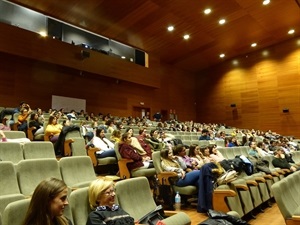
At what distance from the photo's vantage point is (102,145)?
370cm

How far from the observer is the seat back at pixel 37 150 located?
8.23 ft

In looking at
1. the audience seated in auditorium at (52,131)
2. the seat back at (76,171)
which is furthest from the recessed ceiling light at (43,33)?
the seat back at (76,171)

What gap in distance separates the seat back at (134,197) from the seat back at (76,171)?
47cm

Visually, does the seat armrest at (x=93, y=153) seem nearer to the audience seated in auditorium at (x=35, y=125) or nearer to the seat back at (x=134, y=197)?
the audience seated in auditorium at (x=35, y=125)

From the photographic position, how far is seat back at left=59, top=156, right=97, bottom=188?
209 centimetres

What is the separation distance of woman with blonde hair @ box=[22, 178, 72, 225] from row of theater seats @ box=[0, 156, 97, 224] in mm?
375

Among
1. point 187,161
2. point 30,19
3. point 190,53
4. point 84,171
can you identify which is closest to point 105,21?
point 30,19

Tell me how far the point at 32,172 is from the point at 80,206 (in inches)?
25.3

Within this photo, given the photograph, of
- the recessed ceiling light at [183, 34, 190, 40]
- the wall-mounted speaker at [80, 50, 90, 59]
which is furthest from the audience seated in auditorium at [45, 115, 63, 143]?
the recessed ceiling light at [183, 34, 190, 40]

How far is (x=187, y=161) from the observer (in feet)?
10.3

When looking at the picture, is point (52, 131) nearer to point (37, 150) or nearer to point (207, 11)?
point (37, 150)

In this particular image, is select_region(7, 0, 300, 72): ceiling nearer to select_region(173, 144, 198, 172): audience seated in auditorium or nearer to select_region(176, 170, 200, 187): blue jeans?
select_region(173, 144, 198, 172): audience seated in auditorium

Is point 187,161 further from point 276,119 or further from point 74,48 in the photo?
point 276,119

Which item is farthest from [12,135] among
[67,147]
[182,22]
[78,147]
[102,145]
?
[182,22]
